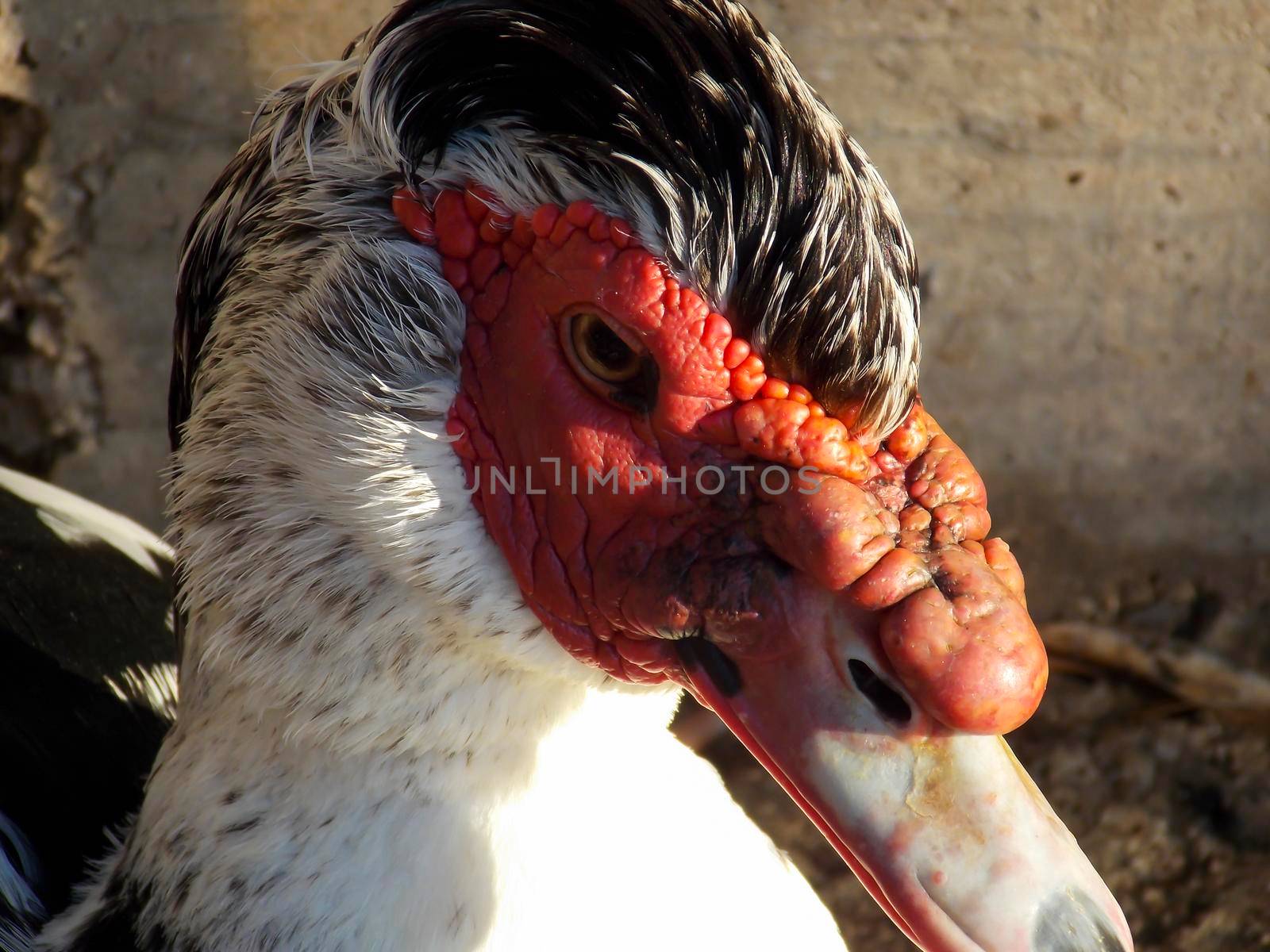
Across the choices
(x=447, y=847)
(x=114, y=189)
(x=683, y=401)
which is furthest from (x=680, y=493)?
(x=114, y=189)

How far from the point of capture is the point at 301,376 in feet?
4.91

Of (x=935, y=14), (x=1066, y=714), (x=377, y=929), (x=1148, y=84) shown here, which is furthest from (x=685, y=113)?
(x=1066, y=714)

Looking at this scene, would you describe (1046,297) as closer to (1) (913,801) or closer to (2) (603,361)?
(2) (603,361)

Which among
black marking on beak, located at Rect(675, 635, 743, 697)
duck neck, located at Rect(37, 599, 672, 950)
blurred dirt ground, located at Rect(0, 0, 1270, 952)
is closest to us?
black marking on beak, located at Rect(675, 635, 743, 697)

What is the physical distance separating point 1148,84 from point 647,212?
91.5 inches

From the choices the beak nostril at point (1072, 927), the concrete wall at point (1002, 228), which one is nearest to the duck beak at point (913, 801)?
the beak nostril at point (1072, 927)

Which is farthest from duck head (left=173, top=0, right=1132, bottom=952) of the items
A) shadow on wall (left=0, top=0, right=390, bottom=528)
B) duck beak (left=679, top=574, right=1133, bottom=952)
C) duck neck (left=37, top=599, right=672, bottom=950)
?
shadow on wall (left=0, top=0, right=390, bottom=528)

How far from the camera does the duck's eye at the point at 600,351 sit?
141cm

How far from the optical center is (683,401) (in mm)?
1368

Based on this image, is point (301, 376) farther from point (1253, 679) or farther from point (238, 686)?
point (1253, 679)

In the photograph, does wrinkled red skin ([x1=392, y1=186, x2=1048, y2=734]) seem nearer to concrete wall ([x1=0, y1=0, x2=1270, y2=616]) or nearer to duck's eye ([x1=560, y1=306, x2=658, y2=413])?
duck's eye ([x1=560, y1=306, x2=658, y2=413])

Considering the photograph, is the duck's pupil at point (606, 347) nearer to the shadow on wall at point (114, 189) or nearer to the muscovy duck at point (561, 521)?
the muscovy duck at point (561, 521)

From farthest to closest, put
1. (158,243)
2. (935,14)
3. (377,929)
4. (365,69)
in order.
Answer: (158,243) → (935,14) → (377,929) → (365,69)

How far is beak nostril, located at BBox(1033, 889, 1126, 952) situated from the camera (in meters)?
1.26
